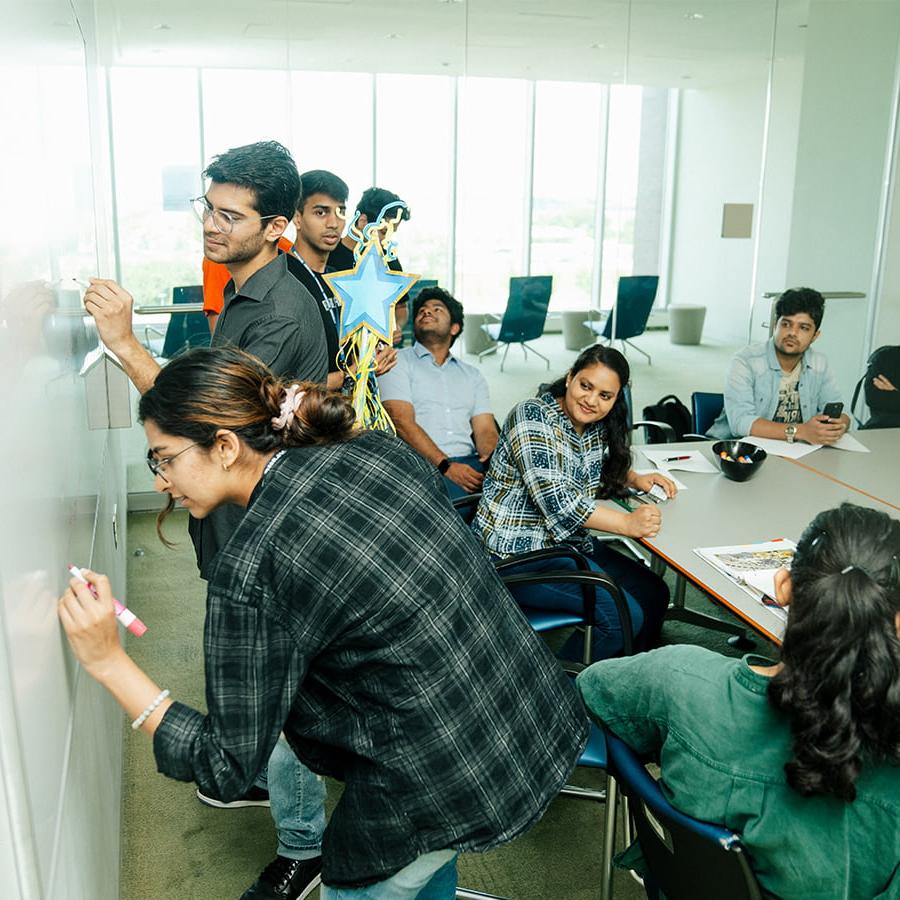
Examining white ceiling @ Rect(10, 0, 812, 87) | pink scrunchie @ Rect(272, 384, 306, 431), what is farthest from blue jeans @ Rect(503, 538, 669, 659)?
white ceiling @ Rect(10, 0, 812, 87)

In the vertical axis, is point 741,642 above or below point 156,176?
below

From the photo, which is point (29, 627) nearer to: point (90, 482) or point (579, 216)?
point (90, 482)

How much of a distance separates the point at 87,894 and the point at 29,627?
0.75 m

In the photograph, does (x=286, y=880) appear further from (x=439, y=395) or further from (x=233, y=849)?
(x=439, y=395)

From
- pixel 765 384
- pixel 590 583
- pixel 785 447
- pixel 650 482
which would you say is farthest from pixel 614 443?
pixel 765 384

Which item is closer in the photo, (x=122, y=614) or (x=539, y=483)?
(x=122, y=614)

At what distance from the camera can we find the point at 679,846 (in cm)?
149

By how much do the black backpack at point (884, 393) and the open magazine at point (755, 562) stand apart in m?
2.31

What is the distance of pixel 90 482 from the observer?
205cm

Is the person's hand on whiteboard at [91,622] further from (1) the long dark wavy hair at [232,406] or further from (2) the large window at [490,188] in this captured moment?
(2) the large window at [490,188]

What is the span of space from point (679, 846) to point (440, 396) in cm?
283

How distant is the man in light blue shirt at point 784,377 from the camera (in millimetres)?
4125

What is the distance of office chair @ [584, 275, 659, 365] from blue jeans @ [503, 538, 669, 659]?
261 cm

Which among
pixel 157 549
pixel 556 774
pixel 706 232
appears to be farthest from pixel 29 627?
pixel 706 232
